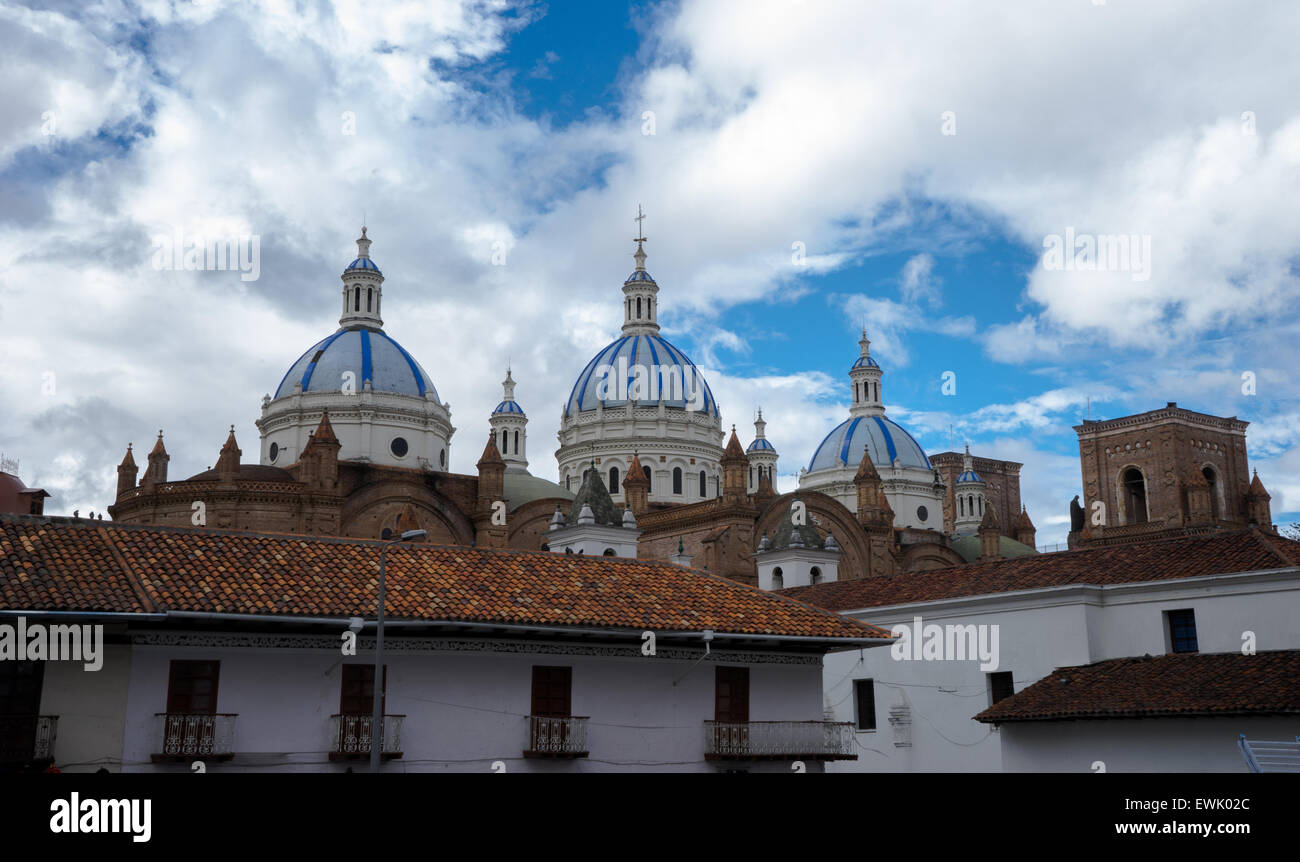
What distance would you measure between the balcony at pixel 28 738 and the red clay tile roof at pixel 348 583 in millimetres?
1741

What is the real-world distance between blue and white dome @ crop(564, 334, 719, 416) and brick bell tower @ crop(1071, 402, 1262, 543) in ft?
81.4

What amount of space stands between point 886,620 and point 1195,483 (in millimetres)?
43310

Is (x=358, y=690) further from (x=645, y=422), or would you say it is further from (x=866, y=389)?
(x=866, y=389)

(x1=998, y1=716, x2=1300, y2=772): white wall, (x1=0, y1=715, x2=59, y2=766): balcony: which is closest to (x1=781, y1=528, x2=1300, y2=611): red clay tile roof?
(x1=998, y1=716, x2=1300, y2=772): white wall

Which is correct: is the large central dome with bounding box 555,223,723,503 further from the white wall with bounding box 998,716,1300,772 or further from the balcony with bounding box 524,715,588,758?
the balcony with bounding box 524,715,588,758

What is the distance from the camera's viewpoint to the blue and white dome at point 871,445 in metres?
70.1

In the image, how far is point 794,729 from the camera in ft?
74.4

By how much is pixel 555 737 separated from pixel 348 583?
4438 mm

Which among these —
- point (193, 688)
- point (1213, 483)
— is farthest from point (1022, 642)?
point (1213, 483)

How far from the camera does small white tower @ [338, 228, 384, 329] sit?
5438cm

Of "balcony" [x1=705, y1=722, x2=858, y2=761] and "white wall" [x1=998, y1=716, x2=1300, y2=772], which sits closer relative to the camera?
"balcony" [x1=705, y1=722, x2=858, y2=761]

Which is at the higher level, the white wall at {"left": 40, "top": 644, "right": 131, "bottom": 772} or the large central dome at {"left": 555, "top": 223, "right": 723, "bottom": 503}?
the large central dome at {"left": 555, "top": 223, "right": 723, "bottom": 503}

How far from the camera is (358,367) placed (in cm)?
5119
